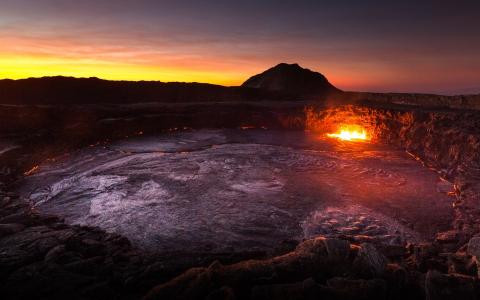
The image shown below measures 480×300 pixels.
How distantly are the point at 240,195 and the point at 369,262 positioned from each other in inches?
211

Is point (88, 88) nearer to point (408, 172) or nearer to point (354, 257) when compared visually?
point (408, 172)

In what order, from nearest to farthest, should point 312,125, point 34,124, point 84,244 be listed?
1. point 84,244
2. point 34,124
3. point 312,125

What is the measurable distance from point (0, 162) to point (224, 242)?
897cm

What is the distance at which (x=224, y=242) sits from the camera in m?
7.65

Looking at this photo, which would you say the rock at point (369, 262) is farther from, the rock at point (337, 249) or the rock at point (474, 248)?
the rock at point (474, 248)

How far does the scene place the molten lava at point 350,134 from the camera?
65.9ft

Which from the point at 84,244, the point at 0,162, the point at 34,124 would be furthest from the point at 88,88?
the point at 84,244

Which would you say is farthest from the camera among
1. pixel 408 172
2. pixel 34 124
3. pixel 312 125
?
pixel 312 125

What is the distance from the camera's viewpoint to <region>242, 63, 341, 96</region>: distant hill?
42.2 meters

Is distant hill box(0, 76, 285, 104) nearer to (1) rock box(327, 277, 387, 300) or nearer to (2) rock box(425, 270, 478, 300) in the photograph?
(1) rock box(327, 277, 387, 300)

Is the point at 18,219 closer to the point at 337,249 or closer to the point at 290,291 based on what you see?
the point at 290,291

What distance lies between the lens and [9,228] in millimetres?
6906

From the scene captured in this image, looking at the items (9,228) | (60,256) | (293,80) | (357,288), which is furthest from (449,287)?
(293,80)

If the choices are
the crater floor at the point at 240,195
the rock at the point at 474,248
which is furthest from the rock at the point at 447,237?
the rock at the point at 474,248
